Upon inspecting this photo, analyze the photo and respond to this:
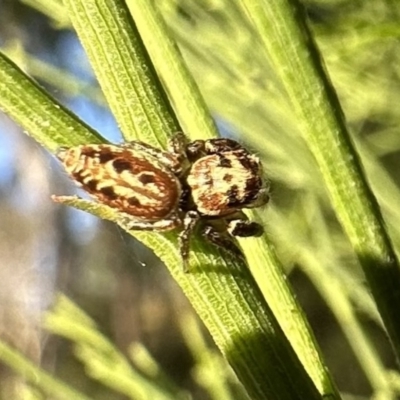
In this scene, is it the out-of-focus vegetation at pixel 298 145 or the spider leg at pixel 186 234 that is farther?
the out-of-focus vegetation at pixel 298 145

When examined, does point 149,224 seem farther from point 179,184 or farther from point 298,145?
point 298,145

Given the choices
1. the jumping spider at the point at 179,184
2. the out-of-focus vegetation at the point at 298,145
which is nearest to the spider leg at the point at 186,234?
the jumping spider at the point at 179,184

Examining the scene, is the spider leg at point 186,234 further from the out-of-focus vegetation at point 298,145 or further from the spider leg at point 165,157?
the out-of-focus vegetation at point 298,145

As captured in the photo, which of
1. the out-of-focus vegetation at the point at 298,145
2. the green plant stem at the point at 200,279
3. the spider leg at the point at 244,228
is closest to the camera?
the green plant stem at the point at 200,279

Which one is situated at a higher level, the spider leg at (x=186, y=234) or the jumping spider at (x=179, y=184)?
the jumping spider at (x=179, y=184)

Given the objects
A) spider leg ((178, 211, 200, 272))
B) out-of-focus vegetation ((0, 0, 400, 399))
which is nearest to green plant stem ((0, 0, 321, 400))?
spider leg ((178, 211, 200, 272))

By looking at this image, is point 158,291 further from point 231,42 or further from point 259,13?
point 259,13

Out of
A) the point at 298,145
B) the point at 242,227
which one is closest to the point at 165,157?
the point at 242,227

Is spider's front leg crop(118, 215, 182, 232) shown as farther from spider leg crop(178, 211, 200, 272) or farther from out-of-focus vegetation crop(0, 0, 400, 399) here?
out-of-focus vegetation crop(0, 0, 400, 399)
